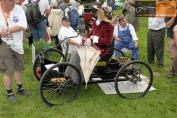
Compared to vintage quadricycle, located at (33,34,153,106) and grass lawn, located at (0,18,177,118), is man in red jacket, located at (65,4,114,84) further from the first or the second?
grass lawn, located at (0,18,177,118)

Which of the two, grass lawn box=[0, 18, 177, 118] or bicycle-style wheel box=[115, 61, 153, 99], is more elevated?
bicycle-style wheel box=[115, 61, 153, 99]

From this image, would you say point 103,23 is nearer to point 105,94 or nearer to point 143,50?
point 105,94

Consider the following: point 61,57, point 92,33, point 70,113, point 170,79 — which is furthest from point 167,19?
point 70,113

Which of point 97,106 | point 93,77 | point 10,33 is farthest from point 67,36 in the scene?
A: point 97,106

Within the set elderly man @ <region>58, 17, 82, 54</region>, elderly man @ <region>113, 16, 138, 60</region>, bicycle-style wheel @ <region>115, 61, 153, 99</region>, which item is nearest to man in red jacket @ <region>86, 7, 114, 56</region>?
bicycle-style wheel @ <region>115, 61, 153, 99</region>

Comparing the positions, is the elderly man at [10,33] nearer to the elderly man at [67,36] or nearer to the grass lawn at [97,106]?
the grass lawn at [97,106]

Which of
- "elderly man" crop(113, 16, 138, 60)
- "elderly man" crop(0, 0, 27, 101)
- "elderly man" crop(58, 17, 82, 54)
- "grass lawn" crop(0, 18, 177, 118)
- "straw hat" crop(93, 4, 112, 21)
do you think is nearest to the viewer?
"grass lawn" crop(0, 18, 177, 118)

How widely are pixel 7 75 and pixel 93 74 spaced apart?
1.55 meters

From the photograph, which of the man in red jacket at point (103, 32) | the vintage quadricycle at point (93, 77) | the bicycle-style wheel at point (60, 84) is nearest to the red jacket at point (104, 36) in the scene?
the man in red jacket at point (103, 32)

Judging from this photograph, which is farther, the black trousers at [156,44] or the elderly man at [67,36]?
the black trousers at [156,44]

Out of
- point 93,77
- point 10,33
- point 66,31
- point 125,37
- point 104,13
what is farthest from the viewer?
point 125,37

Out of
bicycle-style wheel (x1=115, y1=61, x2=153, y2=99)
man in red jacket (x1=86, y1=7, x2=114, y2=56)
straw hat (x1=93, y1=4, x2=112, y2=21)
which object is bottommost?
bicycle-style wheel (x1=115, y1=61, x2=153, y2=99)

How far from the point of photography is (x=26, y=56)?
9.70 m

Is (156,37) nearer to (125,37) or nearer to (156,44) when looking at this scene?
(156,44)
